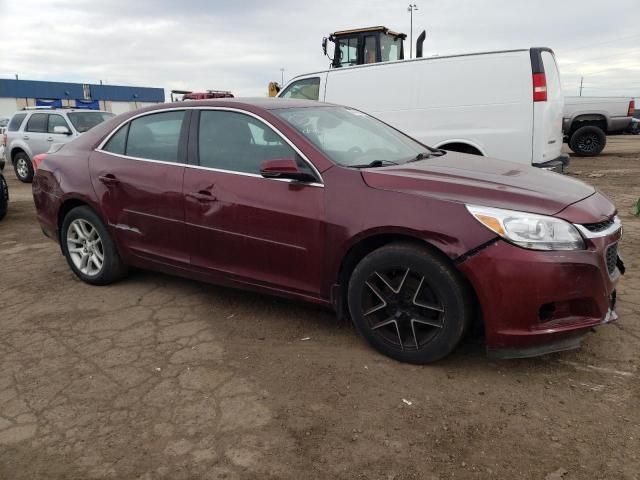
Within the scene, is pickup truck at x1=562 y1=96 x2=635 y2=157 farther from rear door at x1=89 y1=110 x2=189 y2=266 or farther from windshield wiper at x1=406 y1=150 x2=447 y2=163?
rear door at x1=89 y1=110 x2=189 y2=266

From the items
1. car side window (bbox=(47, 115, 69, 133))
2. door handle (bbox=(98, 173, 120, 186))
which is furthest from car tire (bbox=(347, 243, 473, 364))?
car side window (bbox=(47, 115, 69, 133))

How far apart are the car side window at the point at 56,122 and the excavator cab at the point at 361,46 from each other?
241 inches

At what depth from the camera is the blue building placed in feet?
156

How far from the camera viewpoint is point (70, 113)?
11930mm

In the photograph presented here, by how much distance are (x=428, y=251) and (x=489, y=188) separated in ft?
1.63

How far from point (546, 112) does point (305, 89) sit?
12.4 ft

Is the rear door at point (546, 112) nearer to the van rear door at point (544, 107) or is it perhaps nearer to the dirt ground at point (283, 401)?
the van rear door at point (544, 107)

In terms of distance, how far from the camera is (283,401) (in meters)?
2.81

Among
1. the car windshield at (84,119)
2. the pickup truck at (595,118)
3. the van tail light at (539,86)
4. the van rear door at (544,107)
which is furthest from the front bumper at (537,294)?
the pickup truck at (595,118)

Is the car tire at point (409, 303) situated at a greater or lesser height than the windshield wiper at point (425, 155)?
lesser

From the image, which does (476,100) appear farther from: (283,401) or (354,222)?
(283,401)

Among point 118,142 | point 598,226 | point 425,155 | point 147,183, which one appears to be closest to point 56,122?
point 118,142

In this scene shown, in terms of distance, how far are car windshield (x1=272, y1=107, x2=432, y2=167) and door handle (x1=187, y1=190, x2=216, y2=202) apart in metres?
0.73

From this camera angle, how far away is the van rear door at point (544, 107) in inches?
257
